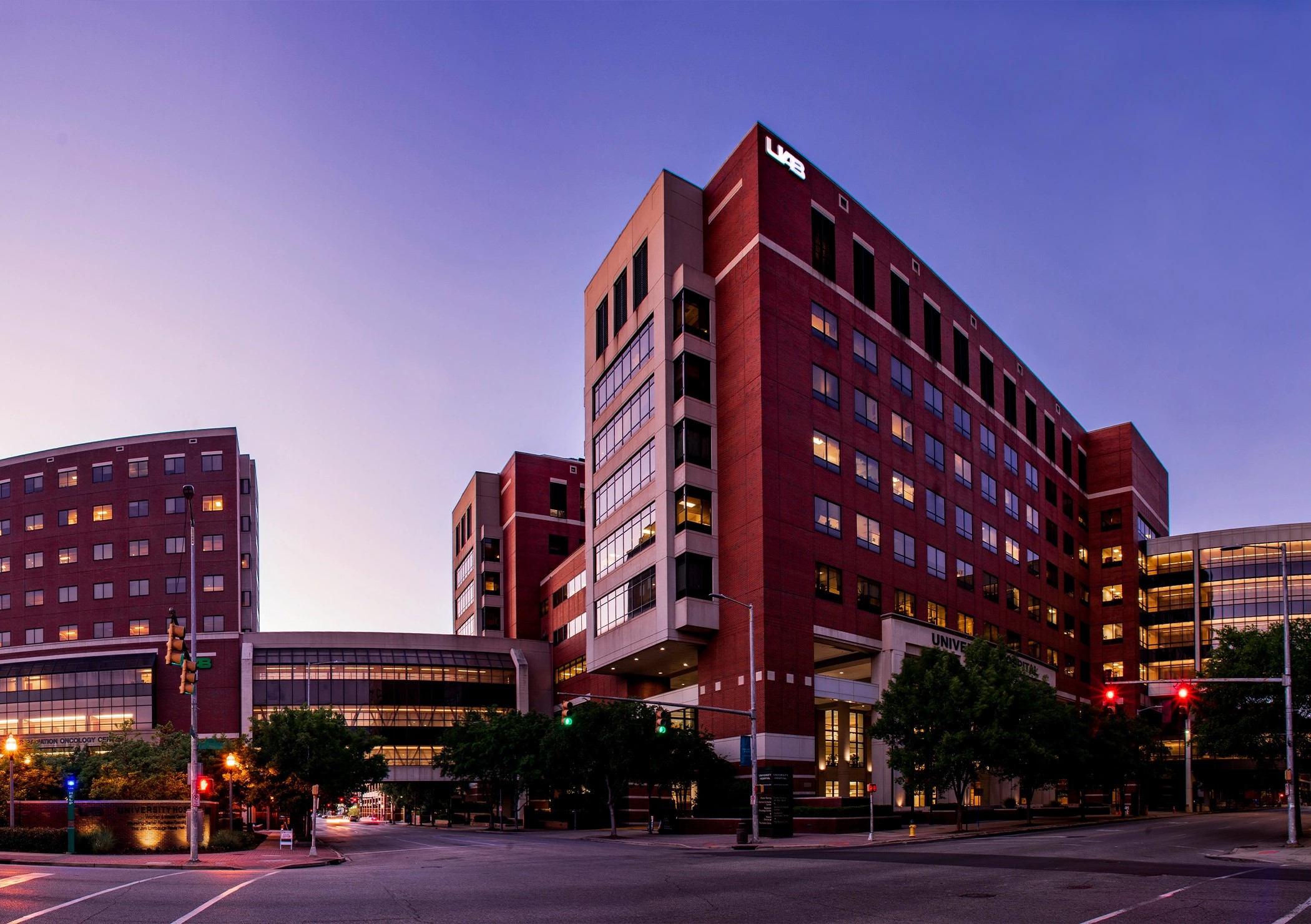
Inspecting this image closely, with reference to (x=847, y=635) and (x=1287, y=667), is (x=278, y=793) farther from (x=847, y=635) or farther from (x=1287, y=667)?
(x=1287, y=667)

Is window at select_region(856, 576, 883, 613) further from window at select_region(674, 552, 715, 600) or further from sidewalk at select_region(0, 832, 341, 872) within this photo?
sidewalk at select_region(0, 832, 341, 872)

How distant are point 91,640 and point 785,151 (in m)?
83.3

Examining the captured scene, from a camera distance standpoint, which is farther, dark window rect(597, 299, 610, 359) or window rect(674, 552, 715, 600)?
dark window rect(597, 299, 610, 359)

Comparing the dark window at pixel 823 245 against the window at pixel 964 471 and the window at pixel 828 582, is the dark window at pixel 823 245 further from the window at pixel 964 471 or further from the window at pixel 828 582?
the window at pixel 964 471

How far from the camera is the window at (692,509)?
68375 mm

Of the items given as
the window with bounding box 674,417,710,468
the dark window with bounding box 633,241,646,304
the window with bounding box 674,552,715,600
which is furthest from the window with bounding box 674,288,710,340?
the window with bounding box 674,552,715,600

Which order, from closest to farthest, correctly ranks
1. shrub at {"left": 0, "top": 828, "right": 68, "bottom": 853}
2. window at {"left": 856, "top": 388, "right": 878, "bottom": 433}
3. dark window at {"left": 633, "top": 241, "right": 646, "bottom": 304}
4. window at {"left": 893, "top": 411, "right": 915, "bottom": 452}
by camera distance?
shrub at {"left": 0, "top": 828, "right": 68, "bottom": 853} → window at {"left": 856, "top": 388, "right": 878, "bottom": 433} → dark window at {"left": 633, "top": 241, "right": 646, "bottom": 304} → window at {"left": 893, "top": 411, "right": 915, "bottom": 452}

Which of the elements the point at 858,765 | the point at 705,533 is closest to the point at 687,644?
the point at 705,533

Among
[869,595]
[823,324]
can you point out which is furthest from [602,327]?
[869,595]

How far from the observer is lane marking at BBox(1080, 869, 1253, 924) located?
1873cm

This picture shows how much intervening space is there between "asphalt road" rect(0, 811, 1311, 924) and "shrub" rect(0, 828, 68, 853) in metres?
8.81

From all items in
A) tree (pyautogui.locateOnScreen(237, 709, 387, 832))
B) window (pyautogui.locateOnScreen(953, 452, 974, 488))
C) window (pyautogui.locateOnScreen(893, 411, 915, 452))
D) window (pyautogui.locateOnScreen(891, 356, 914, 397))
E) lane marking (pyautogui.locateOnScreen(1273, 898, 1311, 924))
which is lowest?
tree (pyautogui.locateOnScreen(237, 709, 387, 832))

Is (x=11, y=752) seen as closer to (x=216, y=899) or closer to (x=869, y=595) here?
(x=216, y=899)

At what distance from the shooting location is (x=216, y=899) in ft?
75.9
